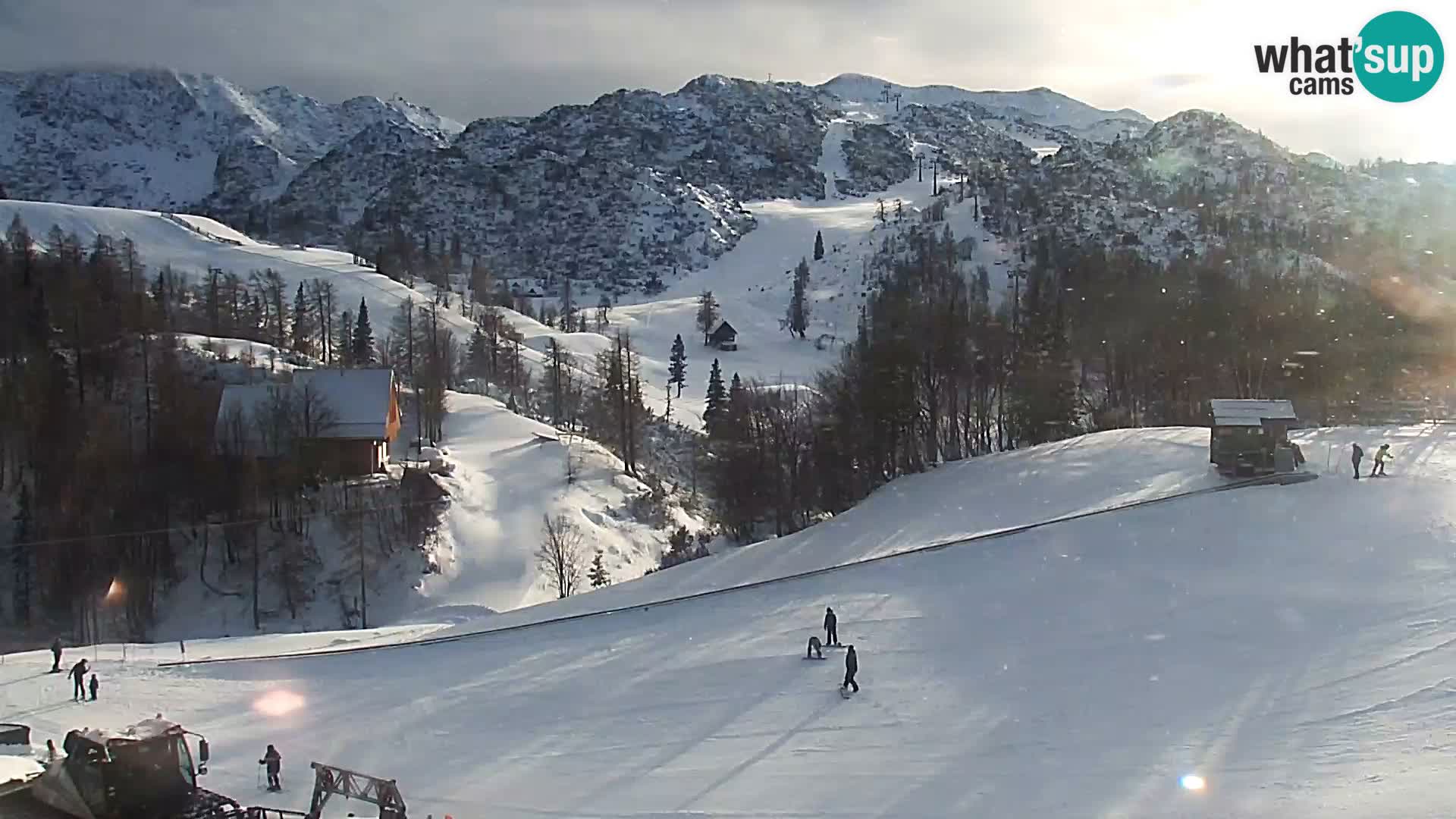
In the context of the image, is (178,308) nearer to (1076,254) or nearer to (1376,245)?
(1076,254)

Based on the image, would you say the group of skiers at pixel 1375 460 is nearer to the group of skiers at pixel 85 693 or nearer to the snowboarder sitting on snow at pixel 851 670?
the snowboarder sitting on snow at pixel 851 670

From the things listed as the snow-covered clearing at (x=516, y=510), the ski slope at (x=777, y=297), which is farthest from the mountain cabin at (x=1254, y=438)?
the ski slope at (x=777, y=297)

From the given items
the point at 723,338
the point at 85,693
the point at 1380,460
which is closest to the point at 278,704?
the point at 85,693

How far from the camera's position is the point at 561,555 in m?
39.3

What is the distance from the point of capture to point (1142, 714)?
50.5 ft

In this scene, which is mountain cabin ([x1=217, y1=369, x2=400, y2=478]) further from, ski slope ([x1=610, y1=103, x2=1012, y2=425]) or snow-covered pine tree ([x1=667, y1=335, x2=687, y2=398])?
snow-covered pine tree ([x1=667, y1=335, x2=687, y2=398])

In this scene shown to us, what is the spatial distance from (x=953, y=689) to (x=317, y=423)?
35633 millimetres

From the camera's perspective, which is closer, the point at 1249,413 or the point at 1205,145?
the point at 1249,413

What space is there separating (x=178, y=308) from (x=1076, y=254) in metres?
85.9

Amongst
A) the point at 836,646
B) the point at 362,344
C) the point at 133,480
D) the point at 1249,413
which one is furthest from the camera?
the point at 362,344

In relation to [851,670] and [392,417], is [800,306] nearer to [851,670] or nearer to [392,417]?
[392,417]

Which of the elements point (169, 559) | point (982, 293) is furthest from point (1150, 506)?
point (982, 293)

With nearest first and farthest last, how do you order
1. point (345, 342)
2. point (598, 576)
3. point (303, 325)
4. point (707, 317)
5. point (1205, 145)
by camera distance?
point (598, 576) → point (345, 342) → point (303, 325) → point (707, 317) → point (1205, 145)

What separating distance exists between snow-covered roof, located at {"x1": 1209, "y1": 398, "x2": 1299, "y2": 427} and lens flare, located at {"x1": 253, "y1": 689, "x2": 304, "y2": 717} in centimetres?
2469
